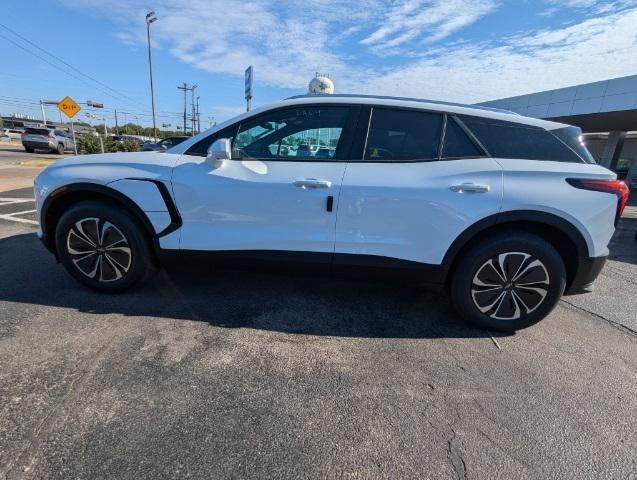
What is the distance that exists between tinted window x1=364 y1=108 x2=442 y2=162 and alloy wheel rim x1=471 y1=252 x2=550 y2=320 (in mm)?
1015

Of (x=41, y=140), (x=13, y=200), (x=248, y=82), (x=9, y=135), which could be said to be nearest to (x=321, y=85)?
(x=248, y=82)

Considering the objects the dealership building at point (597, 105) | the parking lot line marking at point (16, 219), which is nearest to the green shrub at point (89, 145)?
the parking lot line marking at point (16, 219)

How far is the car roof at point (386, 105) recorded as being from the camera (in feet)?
9.10

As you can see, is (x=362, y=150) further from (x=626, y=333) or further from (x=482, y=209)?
(x=626, y=333)

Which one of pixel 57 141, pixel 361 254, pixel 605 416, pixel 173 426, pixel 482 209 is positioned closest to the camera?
pixel 173 426

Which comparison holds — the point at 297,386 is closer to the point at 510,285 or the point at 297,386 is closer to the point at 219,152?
the point at 219,152

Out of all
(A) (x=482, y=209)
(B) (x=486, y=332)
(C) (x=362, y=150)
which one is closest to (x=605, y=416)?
(B) (x=486, y=332)

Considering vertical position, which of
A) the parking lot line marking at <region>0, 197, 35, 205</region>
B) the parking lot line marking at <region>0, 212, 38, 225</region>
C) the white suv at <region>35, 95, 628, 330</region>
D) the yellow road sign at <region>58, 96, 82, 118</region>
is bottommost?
the parking lot line marking at <region>0, 197, 35, 205</region>

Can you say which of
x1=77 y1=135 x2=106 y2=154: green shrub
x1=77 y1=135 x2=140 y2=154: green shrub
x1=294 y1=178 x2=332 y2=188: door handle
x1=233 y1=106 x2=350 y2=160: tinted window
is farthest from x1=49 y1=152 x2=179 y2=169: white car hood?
x1=77 y1=135 x2=106 y2=154: green shrub

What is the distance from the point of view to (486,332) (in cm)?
292

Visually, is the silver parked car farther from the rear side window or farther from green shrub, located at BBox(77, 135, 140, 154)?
the rear side window

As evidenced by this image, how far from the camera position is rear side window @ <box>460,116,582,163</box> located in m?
2.68

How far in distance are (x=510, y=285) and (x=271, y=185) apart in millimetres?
2057

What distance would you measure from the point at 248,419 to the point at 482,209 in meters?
2.13
